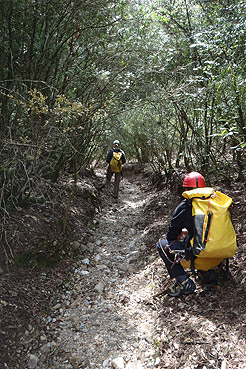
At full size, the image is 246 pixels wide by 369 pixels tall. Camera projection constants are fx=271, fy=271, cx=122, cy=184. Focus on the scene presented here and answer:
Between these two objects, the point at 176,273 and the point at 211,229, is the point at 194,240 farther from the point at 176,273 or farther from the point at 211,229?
the point at 176,273

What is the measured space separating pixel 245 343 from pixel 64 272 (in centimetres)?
317

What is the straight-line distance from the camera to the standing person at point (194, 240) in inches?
131

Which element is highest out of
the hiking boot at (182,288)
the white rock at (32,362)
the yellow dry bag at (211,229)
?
the yellow dry bag at (211,229)

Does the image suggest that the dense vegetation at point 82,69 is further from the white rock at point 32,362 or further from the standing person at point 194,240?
the white rock at point 32,362

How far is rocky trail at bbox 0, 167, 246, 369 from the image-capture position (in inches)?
115

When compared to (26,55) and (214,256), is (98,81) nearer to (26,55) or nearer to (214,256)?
(26,55)

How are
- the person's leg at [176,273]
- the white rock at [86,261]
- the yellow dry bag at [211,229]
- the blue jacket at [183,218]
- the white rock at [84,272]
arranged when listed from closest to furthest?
1. the yellow dry bag at [211,229]
2. the blue jacket at [183,218]
3. the person's leg at [176,273]
4. the white rock at [84,272]
5. the white rock at [86,261]

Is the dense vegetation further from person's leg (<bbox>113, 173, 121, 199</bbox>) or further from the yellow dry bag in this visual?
person's leg (<bbox>113, 173, 121, 199</bbox>)

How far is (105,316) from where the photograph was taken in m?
4.05

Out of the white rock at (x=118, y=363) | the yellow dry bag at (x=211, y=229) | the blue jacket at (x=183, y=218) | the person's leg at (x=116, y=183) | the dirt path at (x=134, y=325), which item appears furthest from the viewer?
the person's leg at (x=116, y=183)

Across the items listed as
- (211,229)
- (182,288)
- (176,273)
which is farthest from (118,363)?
(211,229)

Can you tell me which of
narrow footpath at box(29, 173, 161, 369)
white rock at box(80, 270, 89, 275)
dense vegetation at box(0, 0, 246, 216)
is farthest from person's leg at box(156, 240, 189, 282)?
white rock at box(80, 270, 89, 275)

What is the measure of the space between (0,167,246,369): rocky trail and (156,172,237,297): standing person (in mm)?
257

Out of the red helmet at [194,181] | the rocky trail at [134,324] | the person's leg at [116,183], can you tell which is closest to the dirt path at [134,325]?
the rocky trail at [134,324]
